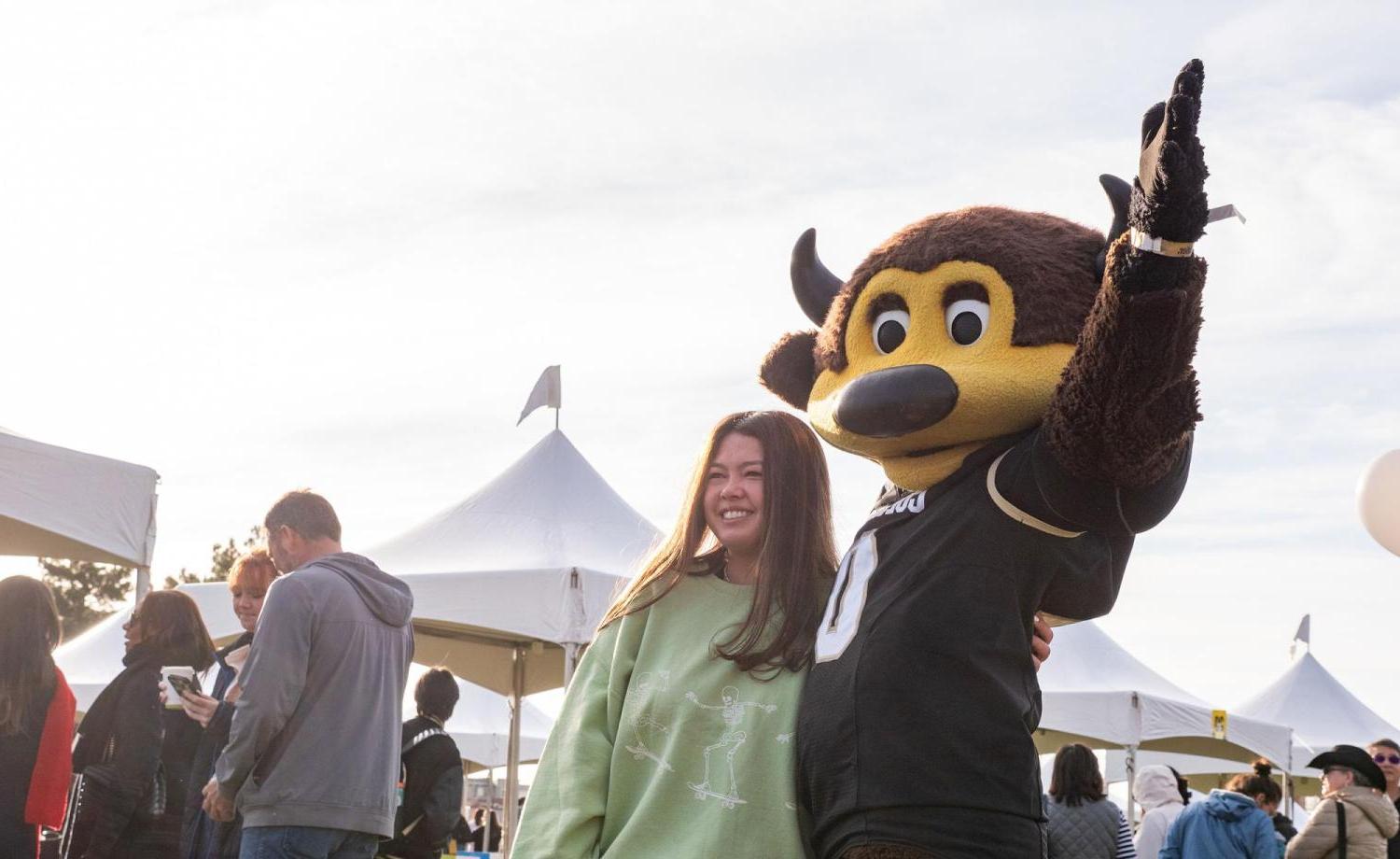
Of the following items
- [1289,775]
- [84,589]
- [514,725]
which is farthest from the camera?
[84,589]

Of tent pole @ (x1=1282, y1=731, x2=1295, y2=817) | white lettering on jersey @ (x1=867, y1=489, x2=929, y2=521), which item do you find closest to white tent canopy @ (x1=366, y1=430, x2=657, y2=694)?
white lettering on jersey @ (x1=867, y1=489, x2=929, y2=521)

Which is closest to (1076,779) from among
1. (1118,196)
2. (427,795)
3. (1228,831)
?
(1228,831)

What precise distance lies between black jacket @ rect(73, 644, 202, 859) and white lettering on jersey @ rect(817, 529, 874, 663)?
327 centimetres

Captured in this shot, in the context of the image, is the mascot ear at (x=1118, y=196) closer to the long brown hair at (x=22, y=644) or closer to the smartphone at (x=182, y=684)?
the smartphone at (x=182, y=684)

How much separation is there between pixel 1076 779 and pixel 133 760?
372 centimetres

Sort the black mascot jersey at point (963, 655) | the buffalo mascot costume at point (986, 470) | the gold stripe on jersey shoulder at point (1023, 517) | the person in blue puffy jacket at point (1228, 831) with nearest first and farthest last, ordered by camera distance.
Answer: the buffalo mascot costume at point (986, 470)
the black mascot jersey at point (963, 655)
the gold stripe on jersey shoulder at point (1023, 517)
the person in blue puffy jacket at point (1228, 831)

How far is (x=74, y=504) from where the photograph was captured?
19.5 feet

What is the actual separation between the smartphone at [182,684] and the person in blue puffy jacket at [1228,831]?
4.22m

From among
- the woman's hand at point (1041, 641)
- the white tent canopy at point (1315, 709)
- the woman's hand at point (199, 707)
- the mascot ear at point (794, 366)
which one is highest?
the white tent canopy at point (1315, 709)

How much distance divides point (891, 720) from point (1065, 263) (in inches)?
30.2

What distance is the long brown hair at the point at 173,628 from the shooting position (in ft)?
17.0

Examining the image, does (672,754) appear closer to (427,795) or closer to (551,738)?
(551,738)

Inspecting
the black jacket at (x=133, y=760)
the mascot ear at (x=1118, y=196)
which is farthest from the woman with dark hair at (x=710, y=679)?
the black jacket at (x=133, y=760)

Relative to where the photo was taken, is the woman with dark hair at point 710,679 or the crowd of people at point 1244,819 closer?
the woman with dark hair at point 710,679
